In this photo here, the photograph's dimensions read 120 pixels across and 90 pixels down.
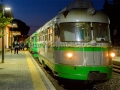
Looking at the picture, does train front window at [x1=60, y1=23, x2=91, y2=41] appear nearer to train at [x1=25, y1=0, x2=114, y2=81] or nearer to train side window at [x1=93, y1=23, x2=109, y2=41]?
train at [x1=25, y1=0, x2=114, y2=81]

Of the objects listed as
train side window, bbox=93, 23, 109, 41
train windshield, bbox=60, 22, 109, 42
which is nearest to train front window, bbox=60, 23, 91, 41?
train windshield, bbox=60, 22, 109, 42

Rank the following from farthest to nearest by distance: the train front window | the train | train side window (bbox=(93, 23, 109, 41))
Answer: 1. train side window (bbox=(93, 23, 109, 41))
2. the train front window
3. the train

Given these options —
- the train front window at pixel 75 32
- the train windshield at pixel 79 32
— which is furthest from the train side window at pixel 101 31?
the train front window at pixel 75 32

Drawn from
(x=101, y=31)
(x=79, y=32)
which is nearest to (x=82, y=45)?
(x=79, y=32)

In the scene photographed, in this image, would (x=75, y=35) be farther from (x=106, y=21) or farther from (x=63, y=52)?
(x=106, y=21)

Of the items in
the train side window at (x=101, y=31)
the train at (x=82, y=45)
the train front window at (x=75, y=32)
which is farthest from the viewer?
the train side window at (x=101, y=31)

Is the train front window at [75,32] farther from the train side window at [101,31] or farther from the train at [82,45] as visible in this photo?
the train side window at [101,31]

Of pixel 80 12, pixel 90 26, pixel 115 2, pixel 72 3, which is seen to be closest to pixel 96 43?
pixel 90 26

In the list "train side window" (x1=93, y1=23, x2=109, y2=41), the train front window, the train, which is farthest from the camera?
"train side window" (x1=93, y1=23, x2=109, y2=41)

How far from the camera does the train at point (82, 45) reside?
952 cm

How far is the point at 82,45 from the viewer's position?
31.3 feet

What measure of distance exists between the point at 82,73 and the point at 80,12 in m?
2.27

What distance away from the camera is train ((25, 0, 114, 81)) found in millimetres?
→ 9516

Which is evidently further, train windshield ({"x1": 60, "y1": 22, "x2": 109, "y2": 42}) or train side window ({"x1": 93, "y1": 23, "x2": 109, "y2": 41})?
train side window ({"x1": 93, "y1": 23, "x2": 109, "y2": 41})
